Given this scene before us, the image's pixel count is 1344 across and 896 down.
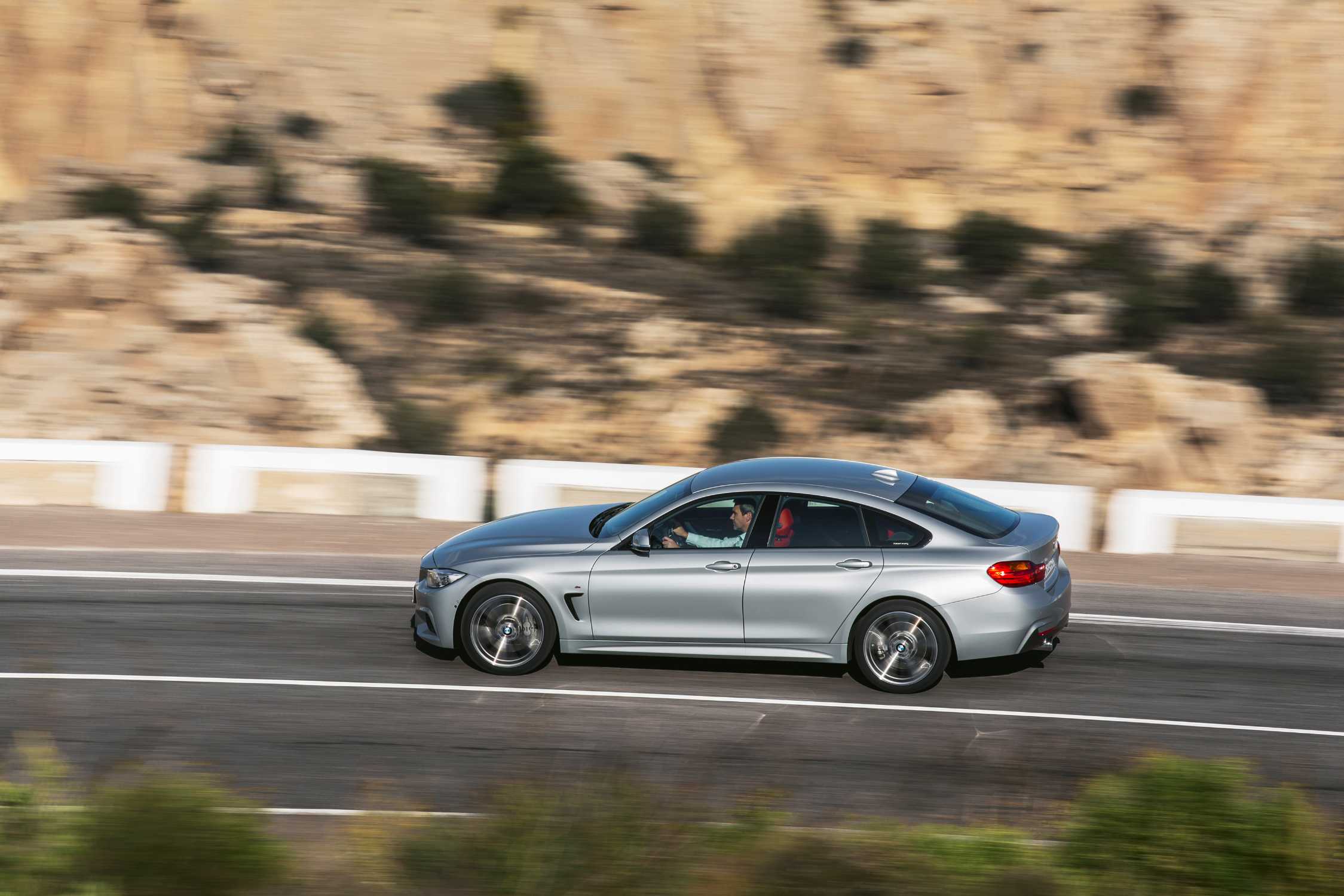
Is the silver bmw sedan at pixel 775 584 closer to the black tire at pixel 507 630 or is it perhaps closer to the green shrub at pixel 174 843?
the black tire at pixel 507 630

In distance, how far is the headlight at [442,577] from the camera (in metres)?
8.70

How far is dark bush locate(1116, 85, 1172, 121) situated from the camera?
116ft

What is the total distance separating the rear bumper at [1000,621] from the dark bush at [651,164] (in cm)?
2706

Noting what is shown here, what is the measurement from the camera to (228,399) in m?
23.9

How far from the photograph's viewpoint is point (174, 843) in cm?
472

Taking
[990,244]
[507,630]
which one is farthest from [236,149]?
[507,630]

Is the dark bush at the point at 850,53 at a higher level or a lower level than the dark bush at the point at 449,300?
higher

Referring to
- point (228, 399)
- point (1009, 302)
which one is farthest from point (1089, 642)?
point (1009, 302)

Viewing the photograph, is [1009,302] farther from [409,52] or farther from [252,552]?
[252,552]

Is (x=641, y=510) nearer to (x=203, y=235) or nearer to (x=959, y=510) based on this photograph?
(x=959, y=510)

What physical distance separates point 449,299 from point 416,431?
5971mm

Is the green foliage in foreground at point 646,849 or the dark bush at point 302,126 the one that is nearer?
the green foliage in foreground at point 646,849

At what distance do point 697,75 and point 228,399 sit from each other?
17.4 metres

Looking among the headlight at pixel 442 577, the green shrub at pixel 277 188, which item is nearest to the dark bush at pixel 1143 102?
the green shrub at pixel 277 188
